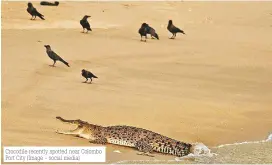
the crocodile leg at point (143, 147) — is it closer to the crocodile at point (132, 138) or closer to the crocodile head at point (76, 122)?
the crocodile at point (132, 138)

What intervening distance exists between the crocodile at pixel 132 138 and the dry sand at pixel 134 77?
131 mm

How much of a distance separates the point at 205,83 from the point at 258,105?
121cm

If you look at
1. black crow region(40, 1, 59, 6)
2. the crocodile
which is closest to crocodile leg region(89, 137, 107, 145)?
the crocodile

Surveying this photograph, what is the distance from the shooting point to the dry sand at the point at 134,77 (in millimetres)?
8852

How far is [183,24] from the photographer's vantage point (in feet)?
57.7

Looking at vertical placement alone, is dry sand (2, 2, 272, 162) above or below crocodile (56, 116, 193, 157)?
above

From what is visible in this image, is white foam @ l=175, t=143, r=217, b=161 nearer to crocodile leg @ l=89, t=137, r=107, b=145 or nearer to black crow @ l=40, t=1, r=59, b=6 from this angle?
crocodile leg @ l=89, t=137, r=107, b=145

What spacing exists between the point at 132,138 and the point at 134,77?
316 cm

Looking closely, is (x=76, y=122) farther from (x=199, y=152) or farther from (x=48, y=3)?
(x=48, y=3)

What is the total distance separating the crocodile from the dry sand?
5.1 inches

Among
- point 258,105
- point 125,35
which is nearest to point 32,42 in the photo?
point 125,35

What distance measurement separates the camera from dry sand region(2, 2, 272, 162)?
8.85 meters

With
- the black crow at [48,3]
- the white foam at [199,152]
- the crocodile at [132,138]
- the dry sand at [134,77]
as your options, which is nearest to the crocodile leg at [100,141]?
the crocodile at [132,138]

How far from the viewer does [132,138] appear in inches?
321
